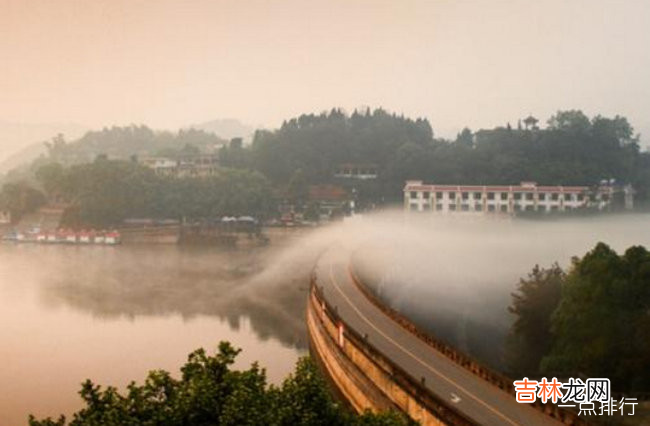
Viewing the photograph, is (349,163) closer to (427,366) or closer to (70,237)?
(70,237)

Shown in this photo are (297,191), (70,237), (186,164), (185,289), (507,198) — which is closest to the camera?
(185,289)

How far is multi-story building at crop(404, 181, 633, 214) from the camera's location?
5462cm

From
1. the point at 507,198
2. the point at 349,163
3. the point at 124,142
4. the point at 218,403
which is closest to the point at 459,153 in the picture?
the point at 507,198

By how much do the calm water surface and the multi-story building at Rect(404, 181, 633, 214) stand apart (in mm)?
19202

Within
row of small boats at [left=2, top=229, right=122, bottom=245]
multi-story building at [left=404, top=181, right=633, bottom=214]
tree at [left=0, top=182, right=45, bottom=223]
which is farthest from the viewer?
tree at [left=0, top=182, right=45, bottom=223]

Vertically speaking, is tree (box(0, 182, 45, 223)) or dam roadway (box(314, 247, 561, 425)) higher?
tree (box(0, 182, 45, 223))

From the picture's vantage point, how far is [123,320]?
86.5 ft

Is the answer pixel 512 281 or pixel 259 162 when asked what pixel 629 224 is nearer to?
pixel 512 281

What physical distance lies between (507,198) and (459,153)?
24.6ft

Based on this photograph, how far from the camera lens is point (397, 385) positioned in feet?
43.8

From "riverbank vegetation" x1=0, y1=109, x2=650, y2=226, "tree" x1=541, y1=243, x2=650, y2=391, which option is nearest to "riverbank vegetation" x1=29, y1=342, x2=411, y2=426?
"tree" x1=541, y1=243, x2=650, y2=391

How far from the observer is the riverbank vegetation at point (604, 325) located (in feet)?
48.8

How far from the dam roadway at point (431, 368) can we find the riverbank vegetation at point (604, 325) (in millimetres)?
2725

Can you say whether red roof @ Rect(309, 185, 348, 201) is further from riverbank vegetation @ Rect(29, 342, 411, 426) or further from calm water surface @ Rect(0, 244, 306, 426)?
riverbank vegetation @ Rect(29, 342, 411, 426)
